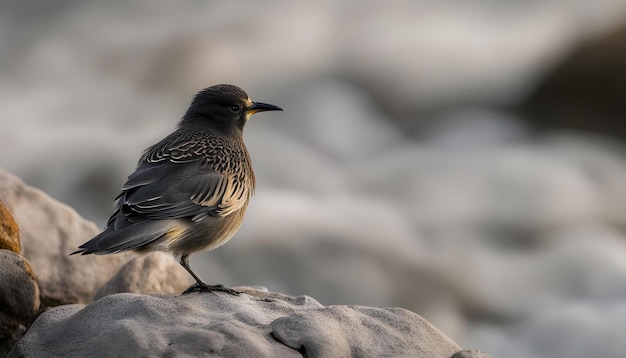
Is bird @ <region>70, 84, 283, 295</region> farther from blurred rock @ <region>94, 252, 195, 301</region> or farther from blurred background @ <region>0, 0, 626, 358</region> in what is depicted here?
blurred background @ <region>0, 0, 626, 358</region>

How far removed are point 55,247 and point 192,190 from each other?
2038 millimetres

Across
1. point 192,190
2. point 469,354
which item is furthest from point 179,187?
point 469,354

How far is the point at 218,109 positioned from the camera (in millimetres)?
6891

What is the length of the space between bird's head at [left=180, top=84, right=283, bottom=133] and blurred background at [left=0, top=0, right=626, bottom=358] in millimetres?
4916

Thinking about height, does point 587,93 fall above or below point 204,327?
above

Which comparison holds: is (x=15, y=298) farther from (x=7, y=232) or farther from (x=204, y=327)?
(x=204, y=327)

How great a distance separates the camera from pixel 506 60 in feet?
52.8

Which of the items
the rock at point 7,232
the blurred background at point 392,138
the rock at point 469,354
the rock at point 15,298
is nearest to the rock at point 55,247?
the rock at point 7,232

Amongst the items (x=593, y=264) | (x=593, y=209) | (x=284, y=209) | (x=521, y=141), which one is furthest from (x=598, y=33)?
(x=284, y=209)

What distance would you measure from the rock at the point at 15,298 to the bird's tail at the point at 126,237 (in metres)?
0.36

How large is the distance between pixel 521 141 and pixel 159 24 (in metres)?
6.48

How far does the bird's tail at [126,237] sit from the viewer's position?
17.2 ft

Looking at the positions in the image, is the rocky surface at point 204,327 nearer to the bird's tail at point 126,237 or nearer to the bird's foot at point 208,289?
the bird's foot at point 208,289

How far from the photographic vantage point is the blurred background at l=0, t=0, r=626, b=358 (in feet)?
40.1
